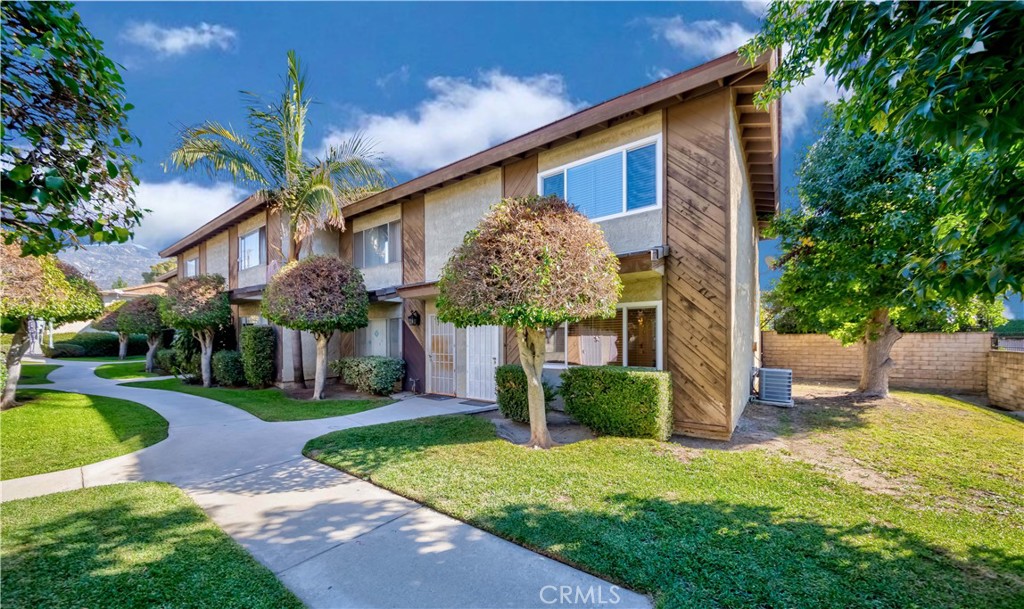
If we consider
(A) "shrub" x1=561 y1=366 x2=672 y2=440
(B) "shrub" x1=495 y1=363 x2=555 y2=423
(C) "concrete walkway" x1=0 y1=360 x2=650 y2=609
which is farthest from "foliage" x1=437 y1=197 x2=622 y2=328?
(C) "concrete walkway" x1=0 y1=360 x2=650 y2=609

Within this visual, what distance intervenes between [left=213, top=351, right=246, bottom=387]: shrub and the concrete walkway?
7974 millimetres

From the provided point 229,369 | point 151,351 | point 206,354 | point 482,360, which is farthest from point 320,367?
point 151,351

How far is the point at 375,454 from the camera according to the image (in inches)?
243

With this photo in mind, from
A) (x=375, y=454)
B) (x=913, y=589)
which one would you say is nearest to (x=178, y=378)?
(x=375, y=454)

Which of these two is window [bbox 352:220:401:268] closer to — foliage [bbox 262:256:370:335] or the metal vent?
foliage [bbox 262:256:370:335]

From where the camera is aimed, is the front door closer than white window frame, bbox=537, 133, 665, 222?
No

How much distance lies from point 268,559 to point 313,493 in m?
1.44

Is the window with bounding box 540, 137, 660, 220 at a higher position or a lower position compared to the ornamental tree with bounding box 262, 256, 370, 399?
higher

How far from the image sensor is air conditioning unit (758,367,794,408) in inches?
408

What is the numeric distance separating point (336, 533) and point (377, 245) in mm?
10734

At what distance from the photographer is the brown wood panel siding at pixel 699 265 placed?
687cm

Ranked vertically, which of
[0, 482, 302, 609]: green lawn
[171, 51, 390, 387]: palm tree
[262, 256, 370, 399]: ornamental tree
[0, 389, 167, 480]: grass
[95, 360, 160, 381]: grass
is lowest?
[95, 360, 160, 381]: grass

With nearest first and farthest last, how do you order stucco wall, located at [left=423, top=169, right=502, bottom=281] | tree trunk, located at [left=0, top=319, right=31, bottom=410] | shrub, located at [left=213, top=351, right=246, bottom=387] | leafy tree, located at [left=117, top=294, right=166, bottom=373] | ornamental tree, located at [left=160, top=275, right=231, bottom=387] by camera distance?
tree trunk, located at [left=0, top=319, right=31, bottom=410]
stucco wall, located at [left=423, top=169, right=502, bottom=281]
ornamental tree, located at [left=160, top=275, right=231, bottom=387]
shrub, located at [left=213, top=351, right=246, bottom=387]
leafy tree, located at [left=117, top=294, right=166, bottom=373]

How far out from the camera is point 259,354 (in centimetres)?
1375
